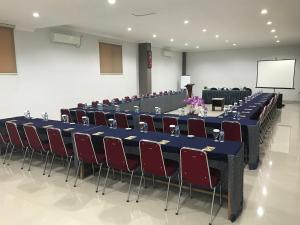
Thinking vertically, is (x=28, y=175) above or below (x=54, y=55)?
below

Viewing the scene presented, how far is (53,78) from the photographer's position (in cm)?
884

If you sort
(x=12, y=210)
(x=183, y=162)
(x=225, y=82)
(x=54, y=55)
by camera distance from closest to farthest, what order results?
(x=183, y=162) → (x=12, y=210) → (x=54, y=55) → (x=225, y=82)

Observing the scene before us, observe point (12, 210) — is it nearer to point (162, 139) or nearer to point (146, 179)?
point (146, 179)

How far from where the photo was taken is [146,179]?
169 inches

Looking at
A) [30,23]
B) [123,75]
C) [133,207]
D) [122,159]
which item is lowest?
[133,207]

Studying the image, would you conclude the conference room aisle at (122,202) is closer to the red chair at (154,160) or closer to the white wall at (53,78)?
the red chair at (154,160)

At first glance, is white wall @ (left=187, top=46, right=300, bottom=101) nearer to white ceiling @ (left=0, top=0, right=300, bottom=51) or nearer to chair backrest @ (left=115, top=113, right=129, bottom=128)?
white ceiling @ (left=0, top=0, right=300, bottom=51)

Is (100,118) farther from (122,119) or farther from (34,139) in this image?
(34,139)

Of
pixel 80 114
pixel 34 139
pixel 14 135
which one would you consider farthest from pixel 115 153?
pixel 80 114

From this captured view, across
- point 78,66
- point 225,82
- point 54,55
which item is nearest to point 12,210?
point 54,55

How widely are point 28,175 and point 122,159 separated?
85.1 inches

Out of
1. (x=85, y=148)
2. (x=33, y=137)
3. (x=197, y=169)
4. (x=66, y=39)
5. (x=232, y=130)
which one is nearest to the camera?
(x=197, y=169)

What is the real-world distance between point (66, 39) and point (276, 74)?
12.4m

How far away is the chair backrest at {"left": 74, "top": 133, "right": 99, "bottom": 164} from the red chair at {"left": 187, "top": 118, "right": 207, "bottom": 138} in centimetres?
224
